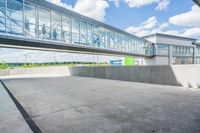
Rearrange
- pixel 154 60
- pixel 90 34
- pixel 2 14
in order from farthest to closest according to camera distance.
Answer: pixel 154 60 → pixel 90 34 → pixel 2 14

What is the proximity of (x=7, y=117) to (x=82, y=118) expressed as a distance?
2.04 m

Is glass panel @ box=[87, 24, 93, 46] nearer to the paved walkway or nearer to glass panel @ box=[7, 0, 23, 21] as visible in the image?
glass panel @ box=[7, 0, 23, 21]

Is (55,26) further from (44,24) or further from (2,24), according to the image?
(2,24)

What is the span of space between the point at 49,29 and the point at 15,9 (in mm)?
3138

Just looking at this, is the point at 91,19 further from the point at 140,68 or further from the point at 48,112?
the point at 48,112

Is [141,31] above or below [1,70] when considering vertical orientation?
above

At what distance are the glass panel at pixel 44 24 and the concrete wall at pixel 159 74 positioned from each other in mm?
6263

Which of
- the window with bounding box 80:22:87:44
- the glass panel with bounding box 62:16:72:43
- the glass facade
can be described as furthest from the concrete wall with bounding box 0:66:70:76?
the glass facade

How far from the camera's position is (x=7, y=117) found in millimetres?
4301

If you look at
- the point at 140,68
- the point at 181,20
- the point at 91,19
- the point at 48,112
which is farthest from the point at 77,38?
the point at 181,20

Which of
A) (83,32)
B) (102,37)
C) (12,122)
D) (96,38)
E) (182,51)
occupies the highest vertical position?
(83,32)

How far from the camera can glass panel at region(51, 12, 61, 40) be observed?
15359 millimetres

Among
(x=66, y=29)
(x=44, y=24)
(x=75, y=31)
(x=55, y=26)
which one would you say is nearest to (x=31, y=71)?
(x=75, y=31)

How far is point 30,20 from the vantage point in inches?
542
